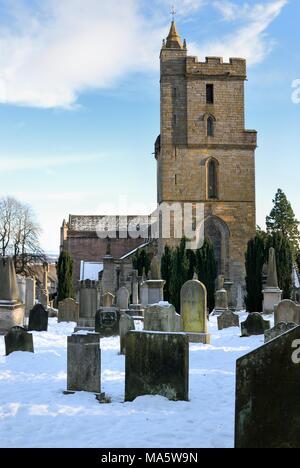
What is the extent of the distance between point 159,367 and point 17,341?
4.33 metres

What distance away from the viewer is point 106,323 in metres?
14.0

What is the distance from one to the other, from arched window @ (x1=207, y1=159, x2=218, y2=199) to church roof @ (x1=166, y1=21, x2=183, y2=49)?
29.1 ft

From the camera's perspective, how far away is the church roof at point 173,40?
35434 mm

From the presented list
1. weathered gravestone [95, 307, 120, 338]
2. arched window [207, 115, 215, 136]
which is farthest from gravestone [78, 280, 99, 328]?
arched window [207, 115, 215, 136]

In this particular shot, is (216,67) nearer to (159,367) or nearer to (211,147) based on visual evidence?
(211,147)

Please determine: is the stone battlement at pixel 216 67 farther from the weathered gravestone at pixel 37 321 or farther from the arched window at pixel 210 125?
the weathered gravestone at pixel 37 321

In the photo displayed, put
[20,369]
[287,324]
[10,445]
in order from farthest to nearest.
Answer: [287,324] → [20,369] → [10,445]

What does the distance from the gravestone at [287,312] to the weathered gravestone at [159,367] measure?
23.0 ft

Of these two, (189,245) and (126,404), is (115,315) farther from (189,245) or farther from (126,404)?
(189,245)

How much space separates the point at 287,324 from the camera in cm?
1023

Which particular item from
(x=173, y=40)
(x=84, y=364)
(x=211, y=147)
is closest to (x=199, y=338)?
(x=84, y=364)

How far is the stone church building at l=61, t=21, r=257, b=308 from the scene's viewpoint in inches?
1304
